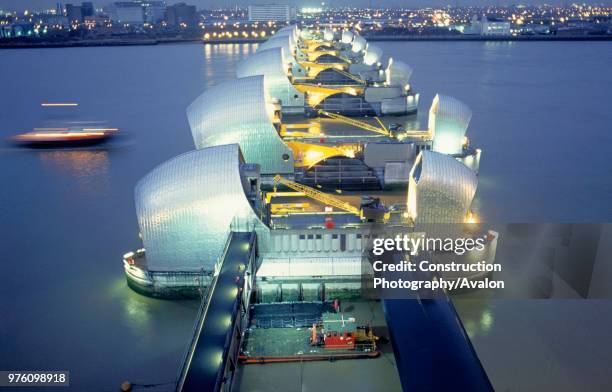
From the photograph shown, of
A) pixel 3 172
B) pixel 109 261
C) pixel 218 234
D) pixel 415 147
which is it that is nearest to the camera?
pixel 218 234

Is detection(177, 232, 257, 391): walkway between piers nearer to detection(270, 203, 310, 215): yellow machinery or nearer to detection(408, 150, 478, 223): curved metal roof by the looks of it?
detection(270, 203, 310, 215): yellow machinery

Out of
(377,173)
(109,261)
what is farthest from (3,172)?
(377,173)

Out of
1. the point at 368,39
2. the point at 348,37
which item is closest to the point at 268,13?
the point at 368,39

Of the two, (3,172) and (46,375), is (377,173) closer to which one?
(46,375)

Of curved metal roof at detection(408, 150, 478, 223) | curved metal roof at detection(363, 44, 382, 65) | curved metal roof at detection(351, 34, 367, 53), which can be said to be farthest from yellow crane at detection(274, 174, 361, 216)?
curved metal roof at detection(351, 34, 367, 53)

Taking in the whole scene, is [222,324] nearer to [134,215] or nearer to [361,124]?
[134,215]

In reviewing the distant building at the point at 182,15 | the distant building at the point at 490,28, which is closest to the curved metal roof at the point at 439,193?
the distant building at the point at 490,28

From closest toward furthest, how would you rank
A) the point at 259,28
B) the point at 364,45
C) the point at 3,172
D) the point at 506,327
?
the point at 506,327 → the point at 3,172 → the point at 364,45 → the point at 259,28
